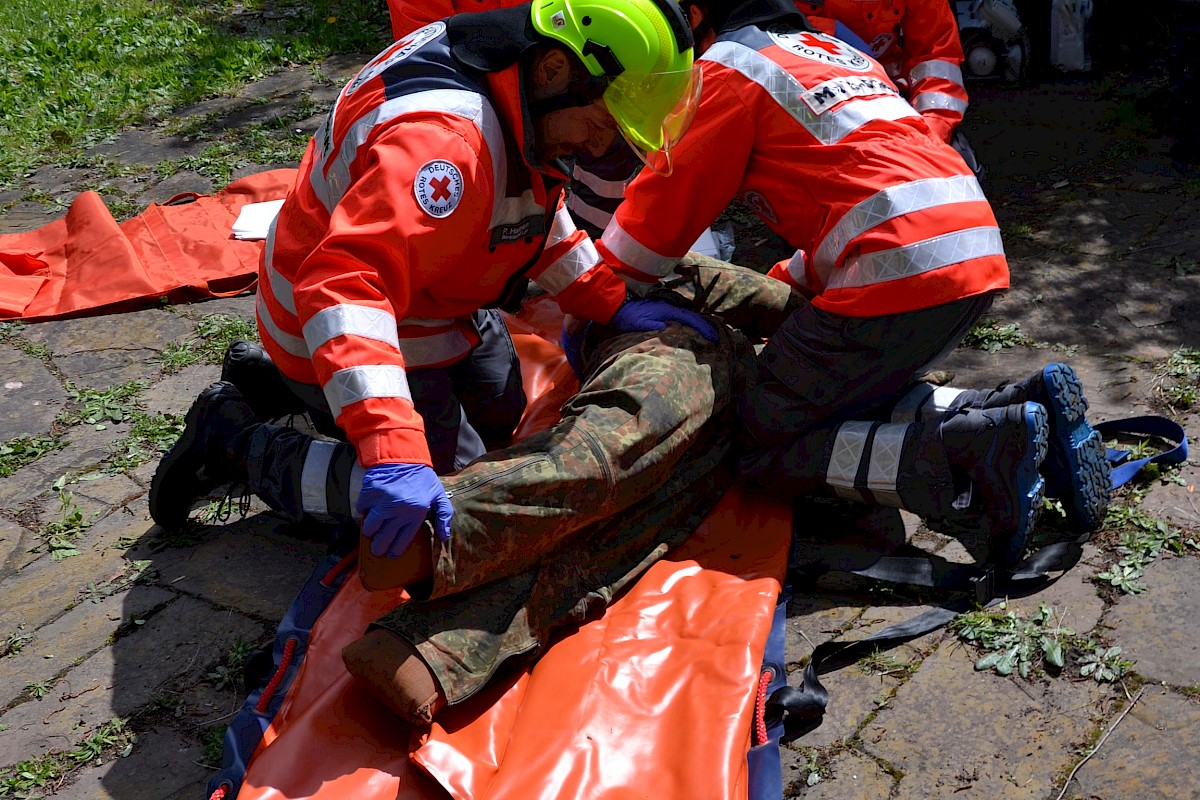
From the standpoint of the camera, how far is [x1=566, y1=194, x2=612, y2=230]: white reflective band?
4375 millimetres

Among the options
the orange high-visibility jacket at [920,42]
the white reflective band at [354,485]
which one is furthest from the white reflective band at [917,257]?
the orange high-visibility jacket at [920,42]

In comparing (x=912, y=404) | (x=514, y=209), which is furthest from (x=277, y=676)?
(x=912, y=404)

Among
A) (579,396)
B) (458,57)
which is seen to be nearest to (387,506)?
(579,396)

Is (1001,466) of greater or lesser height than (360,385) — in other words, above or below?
below

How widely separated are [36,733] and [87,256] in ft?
9.57

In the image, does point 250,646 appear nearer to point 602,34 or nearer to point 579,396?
point 579,396

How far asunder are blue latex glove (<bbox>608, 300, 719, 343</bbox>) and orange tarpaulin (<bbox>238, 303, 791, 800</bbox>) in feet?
2.19

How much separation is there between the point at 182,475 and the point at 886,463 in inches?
77.7

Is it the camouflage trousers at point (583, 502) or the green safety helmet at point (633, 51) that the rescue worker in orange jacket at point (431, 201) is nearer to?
the green safety helmet at point (633, 51)

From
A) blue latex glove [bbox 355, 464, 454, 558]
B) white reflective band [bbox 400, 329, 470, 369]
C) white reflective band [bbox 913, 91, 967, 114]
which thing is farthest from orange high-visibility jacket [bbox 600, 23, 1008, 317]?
white reflective band [bbox 913, 91, 967, 114]

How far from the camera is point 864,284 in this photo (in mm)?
A: 2834

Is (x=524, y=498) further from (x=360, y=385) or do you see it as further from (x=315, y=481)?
(x=315, y=481)

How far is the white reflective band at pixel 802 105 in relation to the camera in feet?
9.51

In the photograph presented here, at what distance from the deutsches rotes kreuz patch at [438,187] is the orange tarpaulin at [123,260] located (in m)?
2.69
